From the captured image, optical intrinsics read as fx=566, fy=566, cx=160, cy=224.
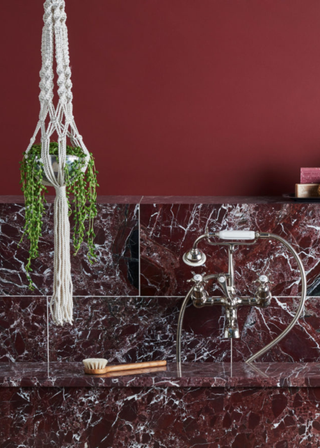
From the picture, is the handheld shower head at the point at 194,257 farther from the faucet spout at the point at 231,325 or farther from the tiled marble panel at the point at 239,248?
the faucet spout at the point at 231,325

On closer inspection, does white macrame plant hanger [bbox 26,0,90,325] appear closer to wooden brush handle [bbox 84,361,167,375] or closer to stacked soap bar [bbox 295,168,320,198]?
wooden brush handle [bbox 84,361,167,375]

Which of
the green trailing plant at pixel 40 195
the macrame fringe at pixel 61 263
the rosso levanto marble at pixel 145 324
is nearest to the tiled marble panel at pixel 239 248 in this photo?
the rosso levanto marble at pixel 145 324

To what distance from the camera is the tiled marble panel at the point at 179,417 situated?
1860mm

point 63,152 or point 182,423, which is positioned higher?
point 63,152

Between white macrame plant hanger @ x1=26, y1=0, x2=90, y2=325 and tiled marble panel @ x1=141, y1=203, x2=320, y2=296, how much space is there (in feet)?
1.13

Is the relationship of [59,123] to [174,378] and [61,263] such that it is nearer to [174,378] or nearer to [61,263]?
[61,263]

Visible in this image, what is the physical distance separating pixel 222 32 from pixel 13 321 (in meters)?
1.43

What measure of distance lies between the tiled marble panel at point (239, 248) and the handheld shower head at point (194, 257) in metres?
0.07

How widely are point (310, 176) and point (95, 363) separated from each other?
1050 mm

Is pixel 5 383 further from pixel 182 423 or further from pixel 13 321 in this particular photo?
pixel 182 423

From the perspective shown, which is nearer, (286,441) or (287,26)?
(286,441)

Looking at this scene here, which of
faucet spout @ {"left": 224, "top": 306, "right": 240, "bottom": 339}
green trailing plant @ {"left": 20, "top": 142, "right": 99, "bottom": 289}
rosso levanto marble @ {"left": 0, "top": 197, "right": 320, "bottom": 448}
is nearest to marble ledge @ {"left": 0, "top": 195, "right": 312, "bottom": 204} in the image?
rosso levanto marble @ {"left": 0, "top": 197, "right": 320, "bottom": 448}

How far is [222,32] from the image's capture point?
2334mm

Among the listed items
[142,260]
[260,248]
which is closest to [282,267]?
[260,248]
